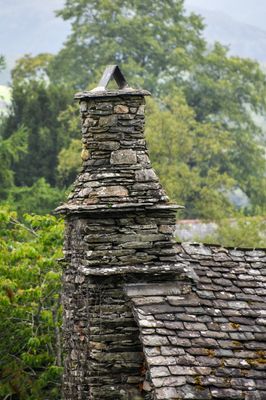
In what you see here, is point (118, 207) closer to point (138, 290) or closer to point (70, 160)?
point (138, 290)

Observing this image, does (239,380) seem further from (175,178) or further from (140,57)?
(140,57)

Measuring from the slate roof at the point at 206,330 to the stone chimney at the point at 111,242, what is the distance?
29cm

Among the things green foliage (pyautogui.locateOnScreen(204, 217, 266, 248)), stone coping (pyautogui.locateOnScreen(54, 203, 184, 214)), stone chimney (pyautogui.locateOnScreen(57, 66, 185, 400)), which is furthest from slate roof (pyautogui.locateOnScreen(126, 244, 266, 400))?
green foliage (pyautogui.locateOnScreen(204, 217, 266, 248))

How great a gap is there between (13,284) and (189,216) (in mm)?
29310

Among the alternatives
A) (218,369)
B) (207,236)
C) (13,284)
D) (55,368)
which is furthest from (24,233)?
(207,236)

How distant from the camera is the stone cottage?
12.6 meters

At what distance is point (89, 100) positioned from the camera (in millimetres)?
14102

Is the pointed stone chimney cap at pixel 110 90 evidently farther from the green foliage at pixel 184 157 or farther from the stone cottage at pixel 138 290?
the green foliage at pixel 184 157

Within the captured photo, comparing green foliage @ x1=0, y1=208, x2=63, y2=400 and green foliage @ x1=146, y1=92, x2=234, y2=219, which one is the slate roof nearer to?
green foliage @ x1=0, y1=208, x2=63, y2=400

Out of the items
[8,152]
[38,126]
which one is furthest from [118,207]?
[38,126]

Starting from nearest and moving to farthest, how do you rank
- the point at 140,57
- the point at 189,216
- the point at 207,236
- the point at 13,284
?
the point at 13,284 < the point at 207,236 < the point at 189,216 < the point at 140,57

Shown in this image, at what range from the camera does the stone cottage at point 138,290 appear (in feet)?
41.4

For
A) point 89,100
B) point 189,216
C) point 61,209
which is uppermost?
point 89,100

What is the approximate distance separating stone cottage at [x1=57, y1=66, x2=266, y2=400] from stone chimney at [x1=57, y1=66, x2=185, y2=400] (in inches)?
0.4
